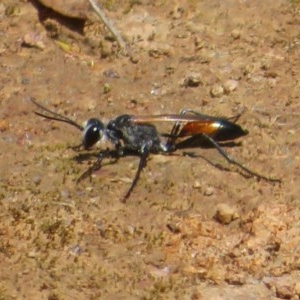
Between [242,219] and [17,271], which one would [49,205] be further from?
[242,219]

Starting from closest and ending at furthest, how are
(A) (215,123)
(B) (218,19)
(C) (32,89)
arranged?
(A) (215,123) → (C) (32,89) → (B) (218,19)

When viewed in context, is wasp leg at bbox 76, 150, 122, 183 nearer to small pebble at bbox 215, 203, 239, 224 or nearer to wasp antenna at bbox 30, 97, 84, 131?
wasp antenna at bbox 30, 97, 84, 131

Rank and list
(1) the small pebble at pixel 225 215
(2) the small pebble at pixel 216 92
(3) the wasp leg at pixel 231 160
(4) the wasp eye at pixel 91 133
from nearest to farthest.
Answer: (1) the small pebble at pixel 225 215
(3) the wasp leg at pixel 231 160
(4) the wasp eye at pixel 91 133
(2) the small pebble at pixel 216 92

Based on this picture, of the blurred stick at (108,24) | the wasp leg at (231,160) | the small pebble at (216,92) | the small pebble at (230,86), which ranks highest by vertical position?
the blurred stick at (108,24)

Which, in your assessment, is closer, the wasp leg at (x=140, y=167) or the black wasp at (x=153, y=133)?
the wasp leg at (x=140, y=167)

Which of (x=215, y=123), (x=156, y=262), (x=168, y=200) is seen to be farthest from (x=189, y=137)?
(x=156, y=262)

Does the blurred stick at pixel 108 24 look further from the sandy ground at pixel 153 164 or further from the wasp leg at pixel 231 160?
the wasp leg at pixel 231 160

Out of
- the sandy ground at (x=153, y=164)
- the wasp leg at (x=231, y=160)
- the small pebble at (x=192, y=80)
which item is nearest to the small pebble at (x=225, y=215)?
the sandy ground at (x=153, y=164)
